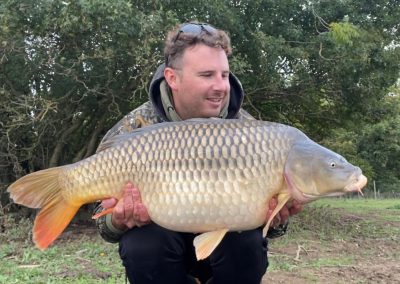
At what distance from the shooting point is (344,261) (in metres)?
5.06

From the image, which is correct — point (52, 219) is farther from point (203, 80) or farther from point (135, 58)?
point (135, 58)

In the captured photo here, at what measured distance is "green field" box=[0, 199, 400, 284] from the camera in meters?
4.09

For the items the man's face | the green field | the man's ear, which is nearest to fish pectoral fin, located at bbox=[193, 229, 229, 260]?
the man's face

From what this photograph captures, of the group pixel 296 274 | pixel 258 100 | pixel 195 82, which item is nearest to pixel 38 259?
pixel 296 274

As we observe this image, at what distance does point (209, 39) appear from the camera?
2.25 m

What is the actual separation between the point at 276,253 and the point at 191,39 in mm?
3375

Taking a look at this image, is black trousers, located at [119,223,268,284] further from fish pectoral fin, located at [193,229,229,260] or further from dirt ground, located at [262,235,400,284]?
dirt ground, located at [262,235,400,284]

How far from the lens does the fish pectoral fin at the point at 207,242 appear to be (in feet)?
6.08

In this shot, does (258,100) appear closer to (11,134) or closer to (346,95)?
(346,95)

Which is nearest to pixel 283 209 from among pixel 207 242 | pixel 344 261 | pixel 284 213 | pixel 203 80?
pixel 284 213

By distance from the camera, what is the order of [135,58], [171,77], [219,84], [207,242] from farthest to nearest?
[135,58], [171,77], [219,84], [207,242]

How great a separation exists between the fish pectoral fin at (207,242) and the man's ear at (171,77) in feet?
2.33

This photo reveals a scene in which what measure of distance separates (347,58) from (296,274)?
3248mm

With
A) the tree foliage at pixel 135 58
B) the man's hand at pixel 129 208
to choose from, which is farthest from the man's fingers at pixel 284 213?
the tree foliage at pixel 135 58
